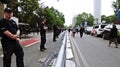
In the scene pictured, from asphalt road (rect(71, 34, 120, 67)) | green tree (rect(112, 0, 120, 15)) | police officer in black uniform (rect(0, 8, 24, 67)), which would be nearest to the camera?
police officer in black uniform (rect(0, 8, 24, 67))

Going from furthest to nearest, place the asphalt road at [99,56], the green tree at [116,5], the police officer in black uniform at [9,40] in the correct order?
1. the green tree at [116,5]
2. the asphalt road at [99,56]
3. the police officer in black uniform at [9,40]

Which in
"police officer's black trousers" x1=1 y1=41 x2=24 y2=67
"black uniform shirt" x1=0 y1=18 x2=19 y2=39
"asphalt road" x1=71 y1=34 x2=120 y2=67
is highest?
"black uniform shirt" x1=0 y1=18 x2=19 y2=39

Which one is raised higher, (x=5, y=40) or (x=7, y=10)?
(x=7, y=10)

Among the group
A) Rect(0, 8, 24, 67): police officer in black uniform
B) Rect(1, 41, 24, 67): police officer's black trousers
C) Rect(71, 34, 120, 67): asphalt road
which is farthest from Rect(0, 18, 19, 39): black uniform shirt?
Rect(71, 34, 120, 67): asphalt road

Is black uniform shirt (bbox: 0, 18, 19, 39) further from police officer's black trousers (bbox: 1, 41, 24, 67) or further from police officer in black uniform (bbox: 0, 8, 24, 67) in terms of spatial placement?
police officer's black trousers (bbox: 1, 41, 24, 67)

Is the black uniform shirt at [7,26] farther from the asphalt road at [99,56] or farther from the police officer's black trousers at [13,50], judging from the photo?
the asphalt road at [99,56]

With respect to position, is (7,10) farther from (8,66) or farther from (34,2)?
(34,2)

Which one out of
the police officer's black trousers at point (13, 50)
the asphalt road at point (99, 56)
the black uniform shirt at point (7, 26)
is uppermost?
the black uniform shirt at point (7, 26)

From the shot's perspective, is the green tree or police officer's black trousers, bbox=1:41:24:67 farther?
the green tree

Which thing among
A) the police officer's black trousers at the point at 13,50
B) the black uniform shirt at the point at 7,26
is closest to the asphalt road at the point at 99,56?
the police officer's black trousers at the point at 13,50

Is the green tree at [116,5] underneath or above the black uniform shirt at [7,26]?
above

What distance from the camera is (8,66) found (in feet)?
27.2

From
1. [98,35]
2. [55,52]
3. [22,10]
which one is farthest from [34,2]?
[55,52]

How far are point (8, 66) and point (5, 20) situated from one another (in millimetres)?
1143
